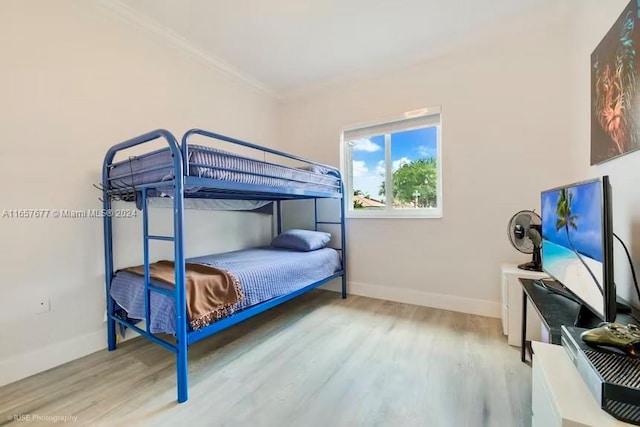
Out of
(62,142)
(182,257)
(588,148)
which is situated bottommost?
(182,257)

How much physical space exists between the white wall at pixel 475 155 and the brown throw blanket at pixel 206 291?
178 centimetres

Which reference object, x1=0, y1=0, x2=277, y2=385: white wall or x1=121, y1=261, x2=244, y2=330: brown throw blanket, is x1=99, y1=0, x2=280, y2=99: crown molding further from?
x1=121, y1=261, x2=244, y2=330: brown throw blanket

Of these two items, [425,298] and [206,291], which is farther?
[425,298]

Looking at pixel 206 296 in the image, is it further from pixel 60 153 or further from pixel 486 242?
pixel 486 242

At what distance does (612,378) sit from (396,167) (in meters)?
2.62

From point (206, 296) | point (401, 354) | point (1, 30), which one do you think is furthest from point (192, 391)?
point (1, 30)

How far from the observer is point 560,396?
0.74 m

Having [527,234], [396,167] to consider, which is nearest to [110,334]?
[396,167]

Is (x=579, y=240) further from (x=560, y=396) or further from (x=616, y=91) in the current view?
(x=616, y=91)

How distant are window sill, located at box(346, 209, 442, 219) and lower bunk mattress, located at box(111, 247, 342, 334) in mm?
743

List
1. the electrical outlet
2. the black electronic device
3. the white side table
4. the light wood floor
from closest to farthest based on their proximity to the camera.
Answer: the black electronic device → the light wood floor → the electrical outlet → the white side table

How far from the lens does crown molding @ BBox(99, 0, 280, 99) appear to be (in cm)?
206

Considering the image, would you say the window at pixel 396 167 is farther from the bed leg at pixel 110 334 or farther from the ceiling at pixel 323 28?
the bed leg at pixel 110 334

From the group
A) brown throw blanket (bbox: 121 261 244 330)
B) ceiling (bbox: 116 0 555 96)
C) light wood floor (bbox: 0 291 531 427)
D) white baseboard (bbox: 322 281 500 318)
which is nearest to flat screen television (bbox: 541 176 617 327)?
light wood floor (bbox: 0 291 531 427)
